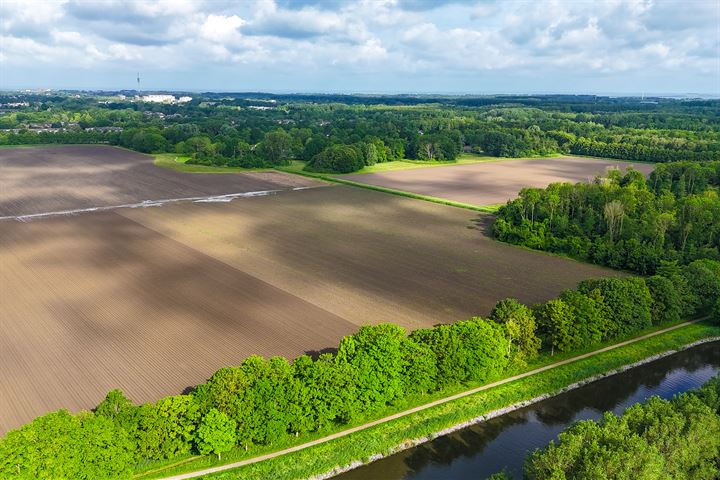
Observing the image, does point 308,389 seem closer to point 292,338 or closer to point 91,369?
point 292,338

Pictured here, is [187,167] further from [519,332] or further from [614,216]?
[519,332]

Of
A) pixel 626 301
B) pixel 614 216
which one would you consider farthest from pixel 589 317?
pixel 614 216

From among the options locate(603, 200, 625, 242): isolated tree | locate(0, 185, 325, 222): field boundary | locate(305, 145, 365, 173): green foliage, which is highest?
locate(305, 145, 365, 173): green foliage

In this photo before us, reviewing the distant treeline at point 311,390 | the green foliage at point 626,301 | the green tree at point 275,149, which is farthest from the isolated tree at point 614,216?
the green tree at point 275,149

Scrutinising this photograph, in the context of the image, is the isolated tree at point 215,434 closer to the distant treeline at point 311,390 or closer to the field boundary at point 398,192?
the distant treeline at point 311,390

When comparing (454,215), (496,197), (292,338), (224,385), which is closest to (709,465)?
(224,385)

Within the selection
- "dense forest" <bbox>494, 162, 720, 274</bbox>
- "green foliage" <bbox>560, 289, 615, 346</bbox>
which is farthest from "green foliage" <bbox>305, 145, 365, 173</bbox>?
"green foliage" <bbox>560, 289, 615, 346</bbox>

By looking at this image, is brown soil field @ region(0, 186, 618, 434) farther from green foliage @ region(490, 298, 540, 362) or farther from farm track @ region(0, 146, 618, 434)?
green foliage @ region(490, 298, 540, 362)
